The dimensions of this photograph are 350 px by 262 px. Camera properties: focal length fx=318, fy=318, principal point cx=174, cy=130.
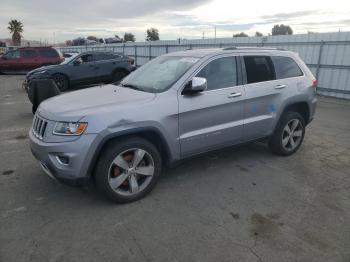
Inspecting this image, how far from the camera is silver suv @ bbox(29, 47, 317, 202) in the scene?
3.30 meters

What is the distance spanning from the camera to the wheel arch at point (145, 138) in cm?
333

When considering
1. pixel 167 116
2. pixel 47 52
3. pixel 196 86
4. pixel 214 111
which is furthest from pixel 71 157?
pixel 47 52

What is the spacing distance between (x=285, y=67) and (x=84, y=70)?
9.40m

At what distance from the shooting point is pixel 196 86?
12.2ft

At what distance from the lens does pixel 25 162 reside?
4895 millimetres

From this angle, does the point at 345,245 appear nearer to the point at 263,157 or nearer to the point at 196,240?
the point at 196,240

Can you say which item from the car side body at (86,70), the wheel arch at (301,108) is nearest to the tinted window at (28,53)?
the car side body at (86,70)

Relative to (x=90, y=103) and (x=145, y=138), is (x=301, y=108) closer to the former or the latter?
(x=145, y=138)

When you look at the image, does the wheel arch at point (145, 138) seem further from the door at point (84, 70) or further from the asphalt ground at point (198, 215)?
the door at point (84, 70)

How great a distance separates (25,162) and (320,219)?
416cm

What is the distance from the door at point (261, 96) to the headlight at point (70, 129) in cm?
229

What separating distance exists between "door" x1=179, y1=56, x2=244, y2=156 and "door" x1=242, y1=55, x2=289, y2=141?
0.17 meters

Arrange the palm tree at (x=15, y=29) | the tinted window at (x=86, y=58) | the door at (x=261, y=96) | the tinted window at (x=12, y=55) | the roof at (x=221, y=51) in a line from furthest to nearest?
the palm tree at (x=15, y=29)
the tinted window at (x=12, y=55)
the tinted window at (x=86, y=58)
the door at (x=261, y=96)
the roof at (x=221, y=51)

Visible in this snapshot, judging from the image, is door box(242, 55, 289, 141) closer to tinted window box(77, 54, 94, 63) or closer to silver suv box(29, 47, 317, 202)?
silver suv box(29, 47, 317, 202)
